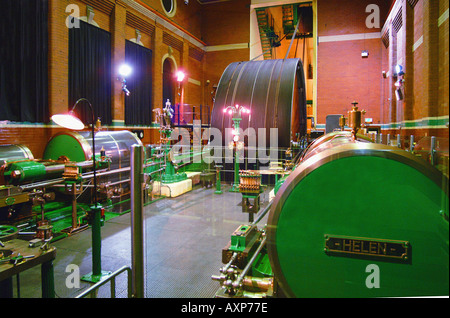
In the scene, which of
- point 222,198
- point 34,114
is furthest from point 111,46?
point 222,198

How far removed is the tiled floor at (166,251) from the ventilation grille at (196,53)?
14.0m

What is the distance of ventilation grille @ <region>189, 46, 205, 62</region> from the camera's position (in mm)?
18547

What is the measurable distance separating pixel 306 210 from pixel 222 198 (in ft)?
20.5

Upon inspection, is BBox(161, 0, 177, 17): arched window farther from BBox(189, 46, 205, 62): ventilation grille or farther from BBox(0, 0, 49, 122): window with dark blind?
BBox(0, 0, 49, 122): window with dark blind

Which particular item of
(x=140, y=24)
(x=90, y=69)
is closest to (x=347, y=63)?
(x=140, y=24)

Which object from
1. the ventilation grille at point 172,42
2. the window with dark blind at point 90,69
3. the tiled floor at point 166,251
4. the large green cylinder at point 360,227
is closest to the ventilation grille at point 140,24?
the ventilation grille at point 172,42

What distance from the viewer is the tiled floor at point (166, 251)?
10.4 ft

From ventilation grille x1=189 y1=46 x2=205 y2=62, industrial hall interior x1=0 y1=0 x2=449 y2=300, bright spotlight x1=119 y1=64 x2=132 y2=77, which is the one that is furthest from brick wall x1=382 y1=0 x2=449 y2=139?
ventilation grille x1=189 y1=46 x2=205 y2=62

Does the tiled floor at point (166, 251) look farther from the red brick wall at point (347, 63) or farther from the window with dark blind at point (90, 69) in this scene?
the red brick wall at point (347, 63)

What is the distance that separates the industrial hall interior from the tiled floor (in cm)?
3

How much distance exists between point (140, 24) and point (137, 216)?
562 inches

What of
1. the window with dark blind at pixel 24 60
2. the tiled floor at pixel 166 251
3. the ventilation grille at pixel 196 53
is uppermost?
the ventilation grille at pixel 196 53

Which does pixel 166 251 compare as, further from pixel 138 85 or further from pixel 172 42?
pixel 172 42

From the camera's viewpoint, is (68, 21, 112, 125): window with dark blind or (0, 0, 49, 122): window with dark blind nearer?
(0, 0, 49, 122): window with dark blind
